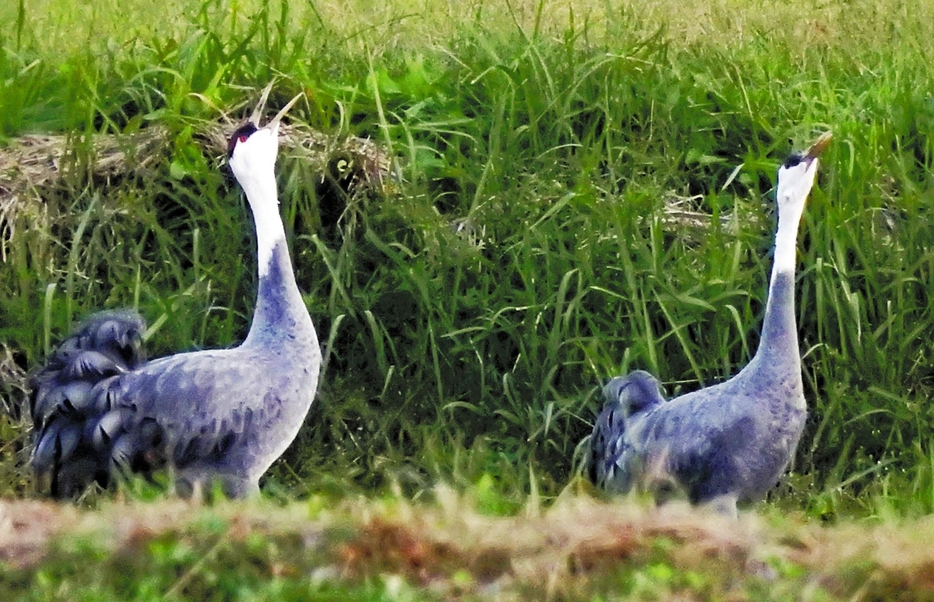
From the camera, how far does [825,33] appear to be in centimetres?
742

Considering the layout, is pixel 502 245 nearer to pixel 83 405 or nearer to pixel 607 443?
pixel 607 443

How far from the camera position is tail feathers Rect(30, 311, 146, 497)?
429 cm

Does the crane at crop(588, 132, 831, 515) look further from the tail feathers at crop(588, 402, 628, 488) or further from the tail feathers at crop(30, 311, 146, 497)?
the tail feathers at crop(30, 311, 146, 497)

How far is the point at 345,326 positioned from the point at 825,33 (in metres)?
3.30

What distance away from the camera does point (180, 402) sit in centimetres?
424

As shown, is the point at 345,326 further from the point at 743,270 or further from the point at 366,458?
the point at 743,270

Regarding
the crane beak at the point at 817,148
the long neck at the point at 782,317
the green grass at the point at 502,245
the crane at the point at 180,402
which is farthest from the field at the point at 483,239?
the crane beak at the point at 817,148

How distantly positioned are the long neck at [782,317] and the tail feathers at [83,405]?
185cm

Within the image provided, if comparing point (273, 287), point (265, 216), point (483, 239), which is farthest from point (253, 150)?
point (483, 239)


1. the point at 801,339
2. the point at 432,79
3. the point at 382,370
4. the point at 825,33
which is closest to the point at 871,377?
the point at 801,339

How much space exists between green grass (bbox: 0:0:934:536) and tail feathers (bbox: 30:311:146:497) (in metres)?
0.58

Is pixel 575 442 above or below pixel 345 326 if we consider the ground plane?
below

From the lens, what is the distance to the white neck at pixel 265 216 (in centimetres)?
447

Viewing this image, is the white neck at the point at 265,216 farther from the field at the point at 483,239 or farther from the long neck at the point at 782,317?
the long neck at the point at 782,317
